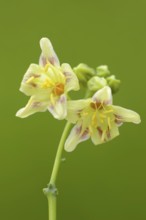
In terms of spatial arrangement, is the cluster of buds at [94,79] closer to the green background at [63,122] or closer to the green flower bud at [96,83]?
the green flower bud at [96,83]

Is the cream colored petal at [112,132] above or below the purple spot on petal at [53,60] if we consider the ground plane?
below

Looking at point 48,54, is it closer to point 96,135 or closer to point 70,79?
point 70,79

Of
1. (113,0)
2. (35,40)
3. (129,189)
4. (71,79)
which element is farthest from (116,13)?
(71,79)

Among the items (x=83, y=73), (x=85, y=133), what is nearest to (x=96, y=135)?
(x=85, y=133)

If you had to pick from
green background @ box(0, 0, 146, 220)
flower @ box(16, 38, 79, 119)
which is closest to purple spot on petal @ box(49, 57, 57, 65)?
flower @ box(16, 38, 79, 119)

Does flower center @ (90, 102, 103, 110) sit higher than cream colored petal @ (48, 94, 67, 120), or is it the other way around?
flower center @ (90, 102, 103, 110)

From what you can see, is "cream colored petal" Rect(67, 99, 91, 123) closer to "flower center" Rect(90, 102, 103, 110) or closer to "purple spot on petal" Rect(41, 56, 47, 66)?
"flower center" Rect(90, 102, 103, 110)

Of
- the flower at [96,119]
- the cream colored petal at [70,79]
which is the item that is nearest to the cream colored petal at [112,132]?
the flower at [96,119]
